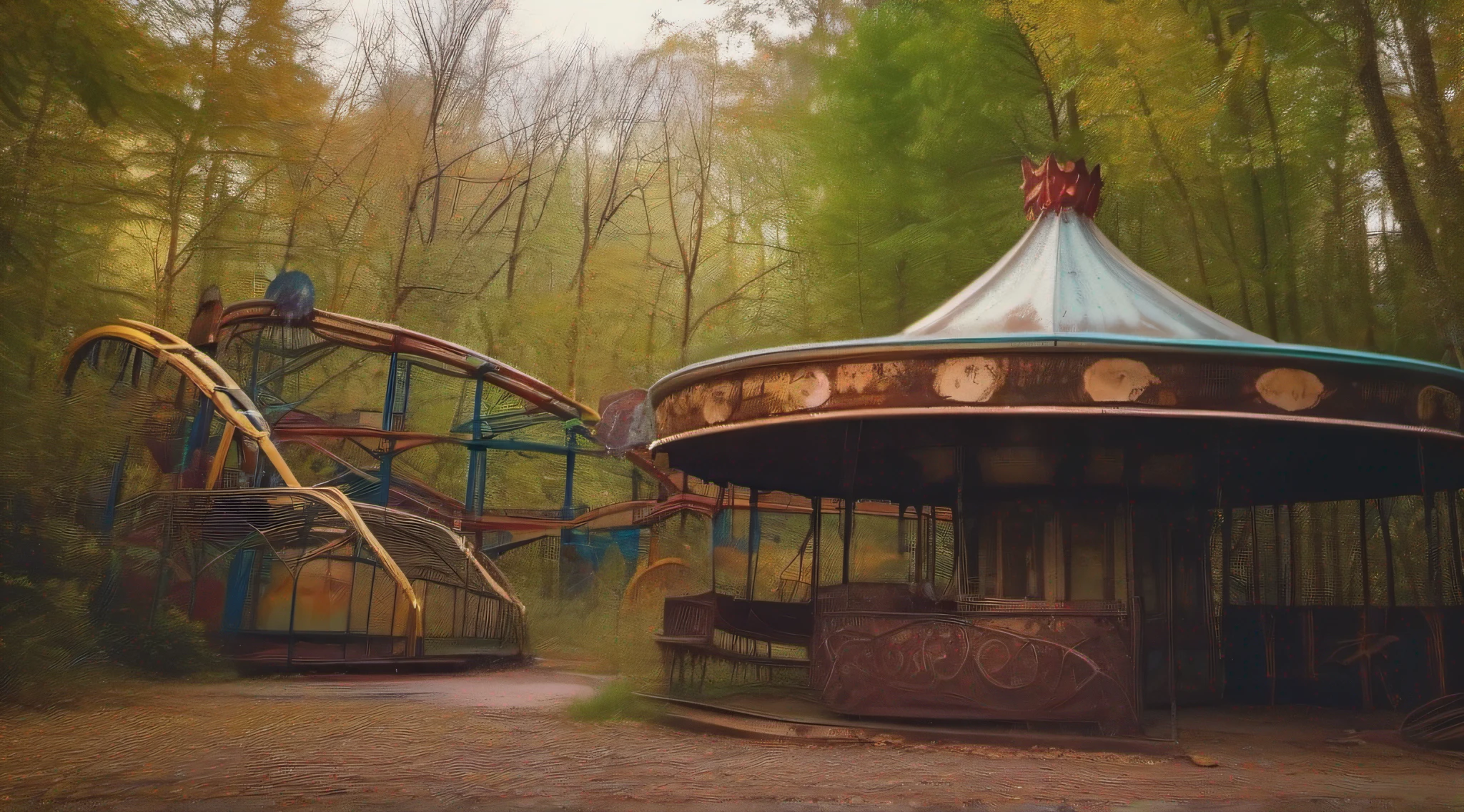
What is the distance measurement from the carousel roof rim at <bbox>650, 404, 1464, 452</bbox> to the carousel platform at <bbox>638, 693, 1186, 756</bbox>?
263 centimetres

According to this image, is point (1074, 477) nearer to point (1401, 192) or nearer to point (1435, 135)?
point (1401, 192)

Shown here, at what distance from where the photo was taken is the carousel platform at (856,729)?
8.85 m

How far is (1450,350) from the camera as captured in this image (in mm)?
12617

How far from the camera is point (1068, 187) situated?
12.1 meters

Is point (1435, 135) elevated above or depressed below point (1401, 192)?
above

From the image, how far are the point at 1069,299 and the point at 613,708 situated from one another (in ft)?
20.1

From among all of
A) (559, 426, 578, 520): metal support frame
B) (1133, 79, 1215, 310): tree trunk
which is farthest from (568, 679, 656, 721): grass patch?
(559, 426, 578, 520): metal support frame

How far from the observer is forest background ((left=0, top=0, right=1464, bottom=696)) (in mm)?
11430

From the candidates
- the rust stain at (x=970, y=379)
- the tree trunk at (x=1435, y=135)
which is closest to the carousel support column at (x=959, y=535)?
the rust stain at (x=970, y=379)

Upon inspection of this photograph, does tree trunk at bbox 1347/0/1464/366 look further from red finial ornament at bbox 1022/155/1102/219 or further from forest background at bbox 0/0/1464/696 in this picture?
red finial ornament at bbox 1022/155/1102/219

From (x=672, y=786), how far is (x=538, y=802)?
1030 millimetres

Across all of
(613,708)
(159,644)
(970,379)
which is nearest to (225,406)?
(159,644)

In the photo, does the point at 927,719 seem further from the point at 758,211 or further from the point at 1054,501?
the point at 758,211

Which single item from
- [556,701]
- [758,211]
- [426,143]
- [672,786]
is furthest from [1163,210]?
[426,143]
